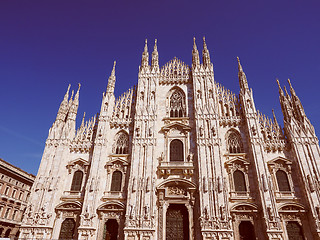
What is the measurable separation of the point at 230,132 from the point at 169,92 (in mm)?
9251

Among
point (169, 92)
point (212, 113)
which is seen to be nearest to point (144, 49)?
point (169, 92)

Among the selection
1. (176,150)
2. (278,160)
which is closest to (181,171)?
(176,150)

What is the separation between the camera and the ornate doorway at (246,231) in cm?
2061

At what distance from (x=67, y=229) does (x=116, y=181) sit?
637cm

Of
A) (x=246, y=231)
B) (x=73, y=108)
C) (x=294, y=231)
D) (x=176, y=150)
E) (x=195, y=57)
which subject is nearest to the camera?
(x=294, y=231)

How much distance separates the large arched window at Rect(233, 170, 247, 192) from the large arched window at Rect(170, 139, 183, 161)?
5840mm

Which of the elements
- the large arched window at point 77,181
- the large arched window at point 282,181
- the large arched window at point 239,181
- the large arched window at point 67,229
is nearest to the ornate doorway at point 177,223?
the large arched window at point 239,181

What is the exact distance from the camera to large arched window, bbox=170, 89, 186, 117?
92.5 ft

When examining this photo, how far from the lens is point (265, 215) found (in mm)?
20234

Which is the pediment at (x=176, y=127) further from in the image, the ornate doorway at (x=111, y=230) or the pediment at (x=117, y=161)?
the ornate doorway at (x=111, y=230)

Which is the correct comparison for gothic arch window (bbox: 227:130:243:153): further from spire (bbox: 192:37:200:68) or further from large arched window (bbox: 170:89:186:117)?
spire (bbox: 192:37:200:68)

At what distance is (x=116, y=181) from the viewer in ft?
80.0

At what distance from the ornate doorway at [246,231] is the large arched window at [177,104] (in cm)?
1313

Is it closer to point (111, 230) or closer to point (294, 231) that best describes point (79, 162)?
point (111, 230)
